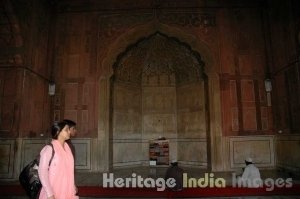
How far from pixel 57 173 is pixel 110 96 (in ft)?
21.1

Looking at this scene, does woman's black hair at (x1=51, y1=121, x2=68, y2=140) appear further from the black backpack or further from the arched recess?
the arched recess

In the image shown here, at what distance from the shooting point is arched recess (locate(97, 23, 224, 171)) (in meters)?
8.12

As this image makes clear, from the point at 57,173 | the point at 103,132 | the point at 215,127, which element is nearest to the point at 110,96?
the point at 103,132

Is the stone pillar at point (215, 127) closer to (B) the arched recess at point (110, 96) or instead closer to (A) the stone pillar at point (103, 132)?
(B) the arched recess at point (110, 96)

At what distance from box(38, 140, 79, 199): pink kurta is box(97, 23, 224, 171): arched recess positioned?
19.1ft

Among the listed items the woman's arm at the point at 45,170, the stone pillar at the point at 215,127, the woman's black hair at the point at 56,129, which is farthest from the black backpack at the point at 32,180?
the stone pillar at the point at 215,127

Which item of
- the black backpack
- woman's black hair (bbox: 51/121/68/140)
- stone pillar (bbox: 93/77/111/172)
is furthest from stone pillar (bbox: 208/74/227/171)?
the black backpack

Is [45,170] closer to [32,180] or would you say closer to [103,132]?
[32,180]

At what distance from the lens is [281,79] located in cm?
769

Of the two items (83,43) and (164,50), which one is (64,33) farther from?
(164,50)

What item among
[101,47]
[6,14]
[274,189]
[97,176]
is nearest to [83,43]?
[101,47]

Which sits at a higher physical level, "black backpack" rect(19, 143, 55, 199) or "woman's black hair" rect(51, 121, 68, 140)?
"woman's black hair" rect(51, 121, 68, 140)

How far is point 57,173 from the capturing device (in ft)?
7.55

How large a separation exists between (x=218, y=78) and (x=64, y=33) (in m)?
5.20
